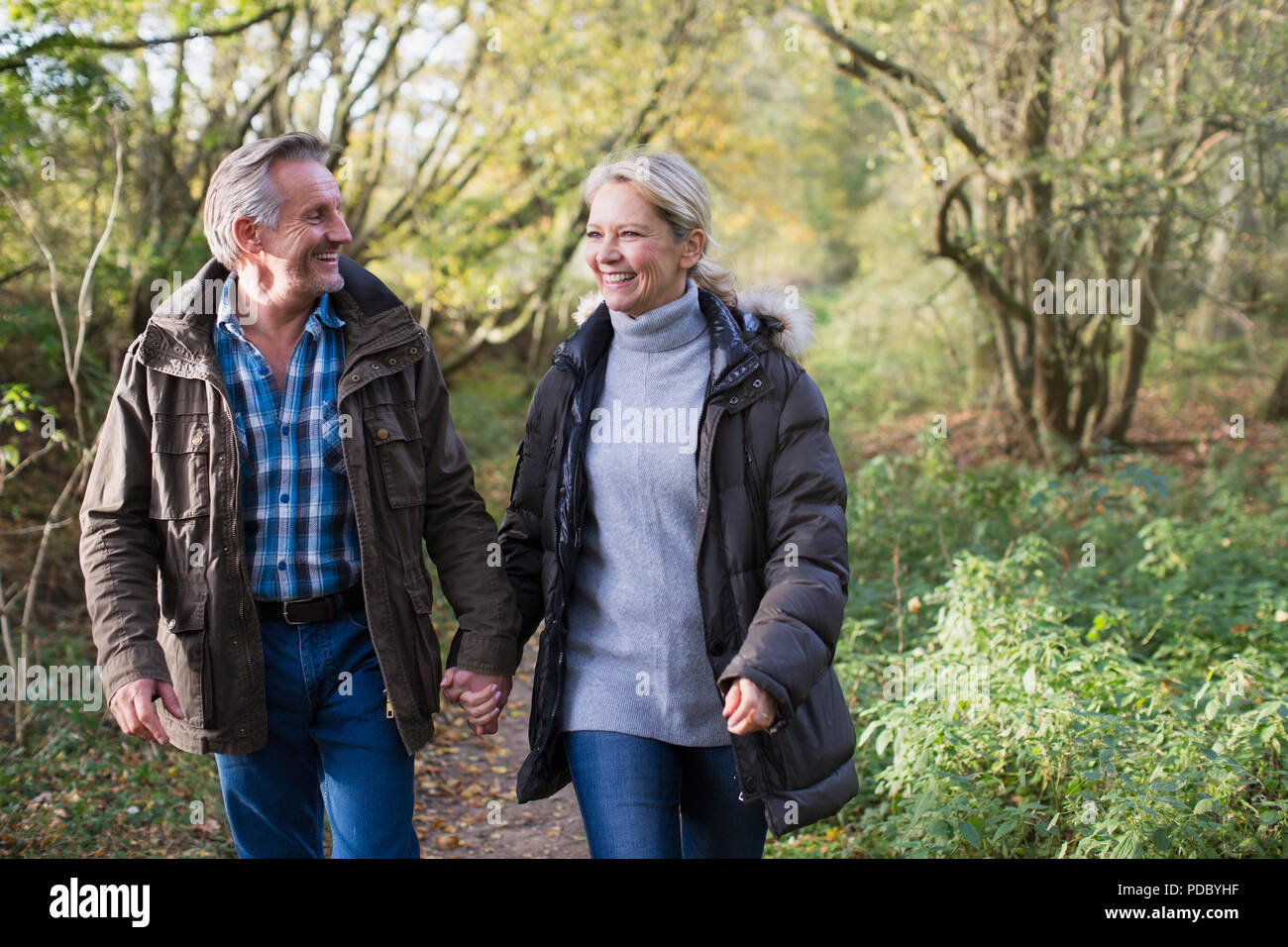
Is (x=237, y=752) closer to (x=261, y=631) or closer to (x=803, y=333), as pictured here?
(x=261, y=631)

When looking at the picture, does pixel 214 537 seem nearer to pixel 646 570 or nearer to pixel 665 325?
pixel 646 570

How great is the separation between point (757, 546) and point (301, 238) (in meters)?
1.42

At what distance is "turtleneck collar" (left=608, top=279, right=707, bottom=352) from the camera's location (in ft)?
10.1

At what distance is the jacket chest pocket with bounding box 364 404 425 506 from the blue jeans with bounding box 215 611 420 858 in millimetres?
339

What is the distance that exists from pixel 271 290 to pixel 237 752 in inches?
47.1

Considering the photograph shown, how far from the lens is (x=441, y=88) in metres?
12.4

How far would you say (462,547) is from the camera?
314cm

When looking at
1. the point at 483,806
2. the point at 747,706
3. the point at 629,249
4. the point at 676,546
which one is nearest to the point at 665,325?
the point at 629,249

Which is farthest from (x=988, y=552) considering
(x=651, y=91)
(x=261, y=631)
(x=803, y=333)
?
(x=651, y=91)

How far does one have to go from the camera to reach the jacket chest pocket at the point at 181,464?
288 cm

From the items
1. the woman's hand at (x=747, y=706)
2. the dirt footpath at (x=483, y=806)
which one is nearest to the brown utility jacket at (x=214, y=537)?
the woman's hand at (x=747, y=706)

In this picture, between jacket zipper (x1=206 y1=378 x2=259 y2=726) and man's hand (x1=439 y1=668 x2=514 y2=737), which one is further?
man's hand (x1=439 y1=668 x2=514 y2=737)

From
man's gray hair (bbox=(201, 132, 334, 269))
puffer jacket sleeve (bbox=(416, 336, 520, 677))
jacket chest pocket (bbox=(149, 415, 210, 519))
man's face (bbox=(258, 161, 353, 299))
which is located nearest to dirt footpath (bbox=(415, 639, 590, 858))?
puffer jacket sleeve (bbox=(416, 336, 520, 677))

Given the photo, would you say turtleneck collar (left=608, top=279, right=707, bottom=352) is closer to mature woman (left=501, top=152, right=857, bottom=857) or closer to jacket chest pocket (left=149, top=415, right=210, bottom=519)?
mature woman (left=501, top=152, right=857, bottom=857)
